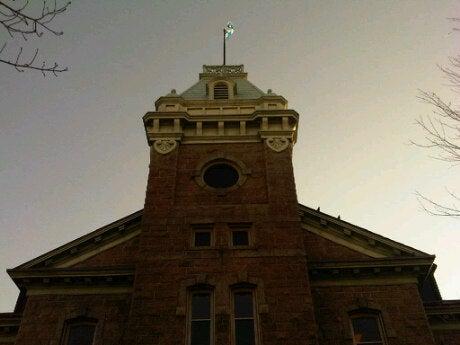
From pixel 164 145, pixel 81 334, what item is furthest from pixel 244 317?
pixel 164 145

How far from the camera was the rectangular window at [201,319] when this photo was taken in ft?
53.1

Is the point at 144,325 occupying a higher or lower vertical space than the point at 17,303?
lower

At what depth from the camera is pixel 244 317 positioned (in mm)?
16625

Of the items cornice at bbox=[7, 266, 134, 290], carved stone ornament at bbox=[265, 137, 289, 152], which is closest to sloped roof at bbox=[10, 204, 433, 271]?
cornice at bbox=[7, 266, 134, 290]

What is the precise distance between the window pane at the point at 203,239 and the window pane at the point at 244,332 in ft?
11.4

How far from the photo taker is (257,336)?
52.6 feet

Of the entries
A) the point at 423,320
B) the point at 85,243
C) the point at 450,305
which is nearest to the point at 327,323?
the point at 423,320

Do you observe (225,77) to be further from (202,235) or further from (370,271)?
(370,271)

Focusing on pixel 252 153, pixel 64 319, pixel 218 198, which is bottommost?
pixel 64 319

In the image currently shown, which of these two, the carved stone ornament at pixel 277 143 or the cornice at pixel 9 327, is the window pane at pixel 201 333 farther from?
the carved stone ornament at pixel 277 143

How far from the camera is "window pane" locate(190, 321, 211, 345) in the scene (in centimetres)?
1608

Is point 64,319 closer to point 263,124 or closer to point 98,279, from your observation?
point 98,279

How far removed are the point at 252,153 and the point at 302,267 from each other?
20.3 ft

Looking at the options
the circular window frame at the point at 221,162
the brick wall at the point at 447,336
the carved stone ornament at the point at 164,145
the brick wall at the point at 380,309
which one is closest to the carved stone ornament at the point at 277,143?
the circular window frame at the point at 221,162
